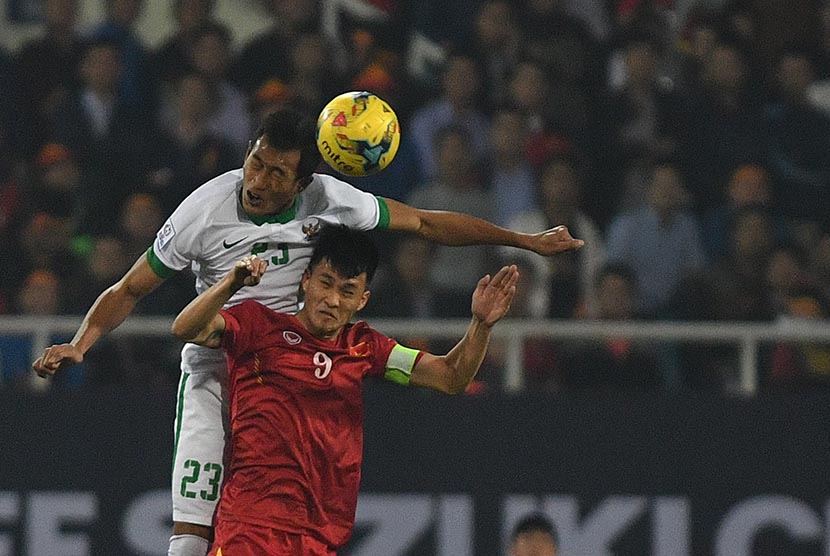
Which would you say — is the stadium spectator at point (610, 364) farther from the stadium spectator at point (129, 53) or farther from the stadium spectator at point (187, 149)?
the stadium spectator at point (129, 53)

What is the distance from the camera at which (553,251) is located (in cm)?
693

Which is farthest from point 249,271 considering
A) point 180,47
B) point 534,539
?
point 180,47

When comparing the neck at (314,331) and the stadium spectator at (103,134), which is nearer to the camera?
the neck at (314,331)

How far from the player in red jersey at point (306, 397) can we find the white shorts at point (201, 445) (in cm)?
35

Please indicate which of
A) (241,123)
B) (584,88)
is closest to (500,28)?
(584,88)

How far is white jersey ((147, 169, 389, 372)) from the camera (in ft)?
22.1

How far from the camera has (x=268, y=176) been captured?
6.54m

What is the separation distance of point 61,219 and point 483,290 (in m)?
4.53

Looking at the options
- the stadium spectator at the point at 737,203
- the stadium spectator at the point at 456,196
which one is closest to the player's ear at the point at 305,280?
the stadium spectator at the point at 456,196

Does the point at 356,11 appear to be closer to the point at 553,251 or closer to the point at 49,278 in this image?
the point at 49,278

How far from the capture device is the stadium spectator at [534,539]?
849cm

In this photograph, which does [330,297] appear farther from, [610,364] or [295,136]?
[610,364]

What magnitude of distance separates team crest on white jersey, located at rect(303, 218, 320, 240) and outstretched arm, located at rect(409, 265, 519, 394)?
0.64m

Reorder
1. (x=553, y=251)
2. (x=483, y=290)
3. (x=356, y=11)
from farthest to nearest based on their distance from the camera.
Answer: (x=356, y=11)
(x=553, y=251)
(x=483, y=290)
